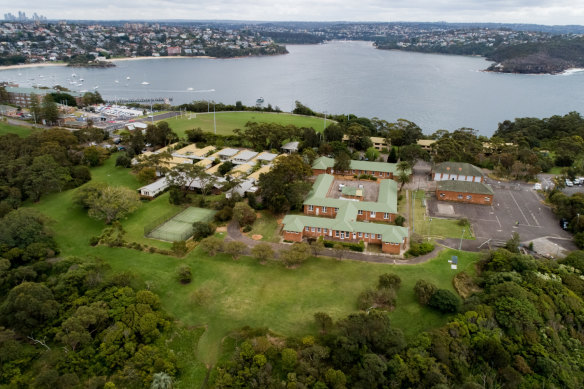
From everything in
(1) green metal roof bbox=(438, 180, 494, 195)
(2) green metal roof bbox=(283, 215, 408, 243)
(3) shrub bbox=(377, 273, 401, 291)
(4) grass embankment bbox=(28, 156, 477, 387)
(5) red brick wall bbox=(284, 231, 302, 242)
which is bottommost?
(4) grass embankment bbox=(28, 156, 477, 387)

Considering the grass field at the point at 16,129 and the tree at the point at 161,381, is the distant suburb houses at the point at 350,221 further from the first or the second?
the grass field at the point at 16,129

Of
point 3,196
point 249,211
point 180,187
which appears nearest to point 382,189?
point 249,211

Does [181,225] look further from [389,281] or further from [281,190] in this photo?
[389,281]

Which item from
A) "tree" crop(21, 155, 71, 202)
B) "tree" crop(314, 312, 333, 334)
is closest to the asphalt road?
"tree" crop(314, 312, 333, 334)

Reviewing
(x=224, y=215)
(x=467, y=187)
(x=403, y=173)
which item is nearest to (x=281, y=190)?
(x=224, y=215)

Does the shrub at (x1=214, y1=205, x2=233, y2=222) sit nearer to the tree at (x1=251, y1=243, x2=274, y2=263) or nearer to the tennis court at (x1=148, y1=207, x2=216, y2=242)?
the tennis court at (x1=148, y1=207, x2=216, y2=242)
